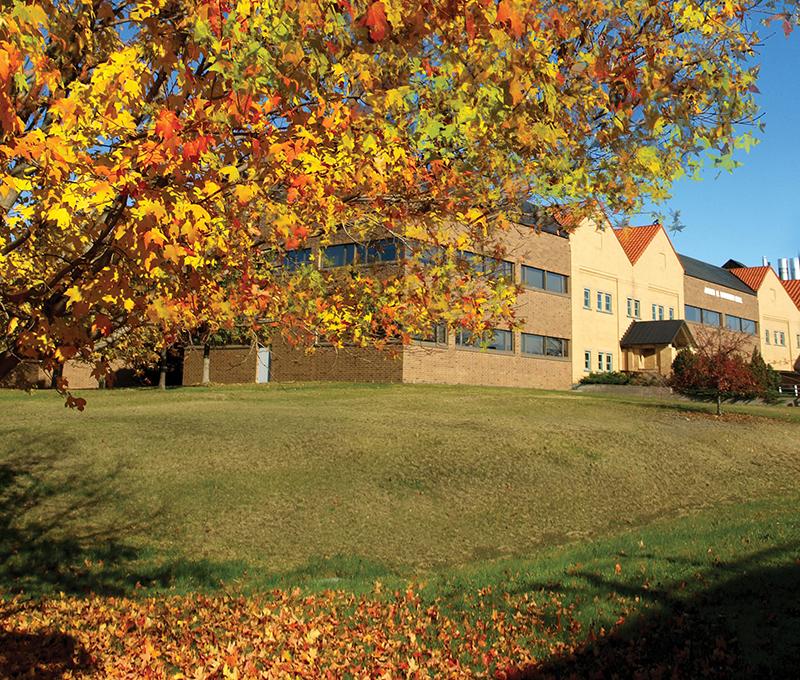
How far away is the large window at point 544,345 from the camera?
119 feet

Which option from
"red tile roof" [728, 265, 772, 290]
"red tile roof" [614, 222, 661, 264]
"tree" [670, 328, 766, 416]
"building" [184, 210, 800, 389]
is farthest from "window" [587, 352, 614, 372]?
"red tile roof" [728, 265, 772, 290]

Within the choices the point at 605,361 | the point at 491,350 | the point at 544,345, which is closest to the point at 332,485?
the point at 491,350

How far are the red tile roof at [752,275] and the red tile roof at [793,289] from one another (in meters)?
5.94

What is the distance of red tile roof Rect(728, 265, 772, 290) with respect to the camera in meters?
60.2

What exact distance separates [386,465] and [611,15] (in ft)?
37.7

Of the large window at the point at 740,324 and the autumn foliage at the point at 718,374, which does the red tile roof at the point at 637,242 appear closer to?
the large window at the point at 740,324

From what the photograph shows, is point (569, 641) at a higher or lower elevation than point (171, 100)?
lower

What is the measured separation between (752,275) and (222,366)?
47.3 meters

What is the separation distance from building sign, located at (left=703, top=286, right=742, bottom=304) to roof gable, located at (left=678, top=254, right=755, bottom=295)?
0.62 m

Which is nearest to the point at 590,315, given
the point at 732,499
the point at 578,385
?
the point at 578,385

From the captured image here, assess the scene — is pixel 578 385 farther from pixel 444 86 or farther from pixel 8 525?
pixel 444 86

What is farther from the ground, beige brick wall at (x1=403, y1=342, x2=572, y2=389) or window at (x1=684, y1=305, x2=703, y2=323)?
window at (x1=684, y1=305, x2=703, y2=323)

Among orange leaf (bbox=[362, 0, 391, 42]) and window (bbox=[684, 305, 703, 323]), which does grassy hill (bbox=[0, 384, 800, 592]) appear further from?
window (bbox=[684, 305, 703, 323])

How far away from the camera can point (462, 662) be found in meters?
5.93
